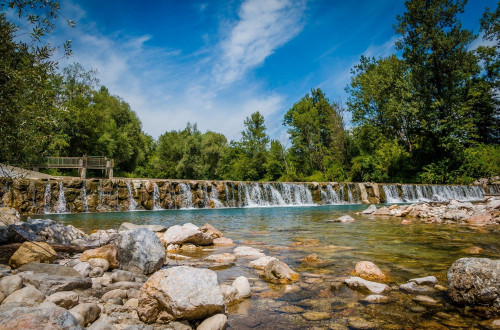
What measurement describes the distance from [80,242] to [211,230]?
10.7 feet

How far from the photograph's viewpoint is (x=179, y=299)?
2.50 m

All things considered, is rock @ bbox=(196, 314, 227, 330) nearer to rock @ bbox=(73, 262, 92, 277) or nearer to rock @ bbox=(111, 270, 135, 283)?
Result: rock @ bbox=(111, 270, 135, 283)

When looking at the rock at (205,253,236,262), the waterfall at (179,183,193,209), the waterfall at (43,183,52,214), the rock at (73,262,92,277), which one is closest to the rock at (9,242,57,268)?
the rock at (73,262,92,277)

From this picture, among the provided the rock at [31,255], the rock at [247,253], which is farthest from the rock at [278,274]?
the rock at [31,255]

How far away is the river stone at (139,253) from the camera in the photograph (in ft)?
13.3

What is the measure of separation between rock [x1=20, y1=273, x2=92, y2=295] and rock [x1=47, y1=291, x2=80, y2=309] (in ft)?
0.92

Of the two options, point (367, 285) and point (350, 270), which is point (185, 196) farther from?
point (367, 285)

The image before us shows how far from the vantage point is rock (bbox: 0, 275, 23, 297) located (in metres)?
2.45

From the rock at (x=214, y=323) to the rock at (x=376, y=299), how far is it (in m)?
1.71

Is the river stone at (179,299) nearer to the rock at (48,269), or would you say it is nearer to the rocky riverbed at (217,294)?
the rocky riverbed at (217,294)

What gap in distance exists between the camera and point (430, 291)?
337 centimetres

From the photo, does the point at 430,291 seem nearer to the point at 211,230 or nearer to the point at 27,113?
the point at 211,230

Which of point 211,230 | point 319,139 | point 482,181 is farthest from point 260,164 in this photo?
point 211,230

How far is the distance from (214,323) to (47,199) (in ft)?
63.1
